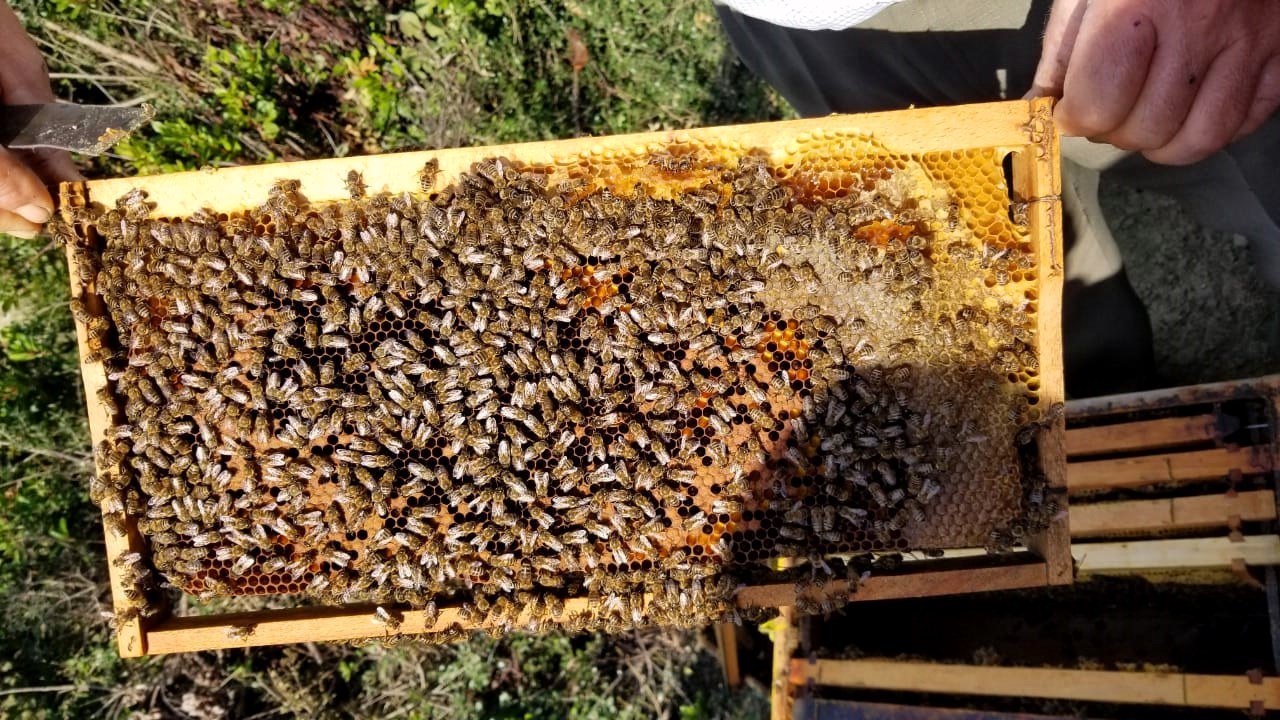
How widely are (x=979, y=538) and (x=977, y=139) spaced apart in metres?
1.95

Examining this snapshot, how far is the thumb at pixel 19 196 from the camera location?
10.8ft

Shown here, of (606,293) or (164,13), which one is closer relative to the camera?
(606,293)

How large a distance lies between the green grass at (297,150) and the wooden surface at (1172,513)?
109 inches

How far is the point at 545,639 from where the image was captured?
5.72 meters

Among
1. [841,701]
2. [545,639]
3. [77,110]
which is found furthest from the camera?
[545,639]

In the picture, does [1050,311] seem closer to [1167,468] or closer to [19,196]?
[1167,468]

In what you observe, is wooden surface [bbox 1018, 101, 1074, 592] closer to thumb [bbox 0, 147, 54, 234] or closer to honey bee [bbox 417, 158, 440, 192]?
honey bee [bbox 417, 158, 440, 192]

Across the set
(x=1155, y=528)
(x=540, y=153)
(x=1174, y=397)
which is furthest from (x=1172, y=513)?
(x=540, y=153)

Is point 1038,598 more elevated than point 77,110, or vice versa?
point 77,110

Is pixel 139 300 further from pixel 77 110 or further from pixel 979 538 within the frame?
pixel 979 538

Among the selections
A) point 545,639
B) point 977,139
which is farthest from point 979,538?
point 545,639

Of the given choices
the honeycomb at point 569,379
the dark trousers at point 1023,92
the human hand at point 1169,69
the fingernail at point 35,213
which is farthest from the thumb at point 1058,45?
the fingernail at point 35,213

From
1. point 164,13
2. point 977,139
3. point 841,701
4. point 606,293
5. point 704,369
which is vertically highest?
point 164,13

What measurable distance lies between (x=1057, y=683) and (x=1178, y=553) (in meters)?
1.10
